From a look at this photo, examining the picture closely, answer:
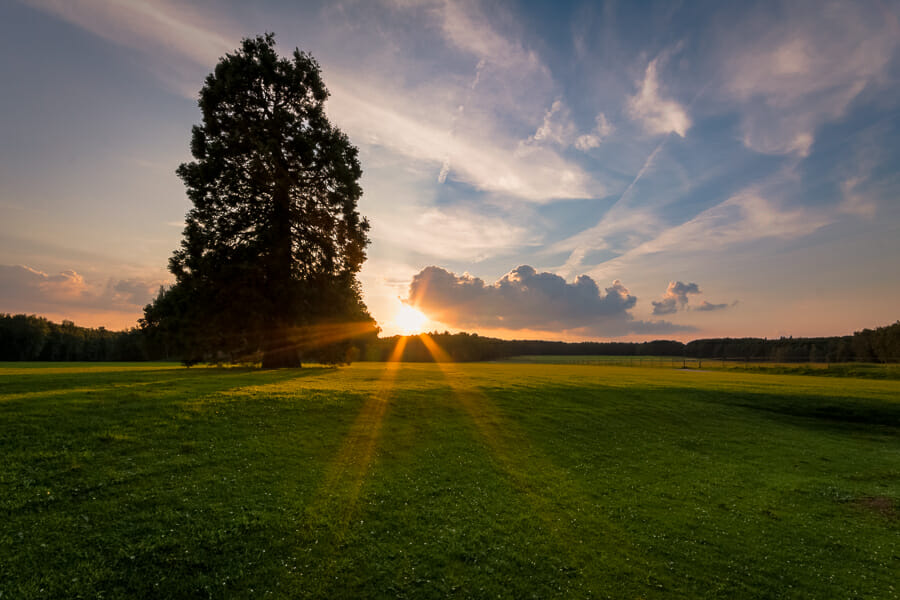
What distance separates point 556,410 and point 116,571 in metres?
21.1

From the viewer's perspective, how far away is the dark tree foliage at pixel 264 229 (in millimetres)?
29141

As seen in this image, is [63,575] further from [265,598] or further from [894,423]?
[894,423]

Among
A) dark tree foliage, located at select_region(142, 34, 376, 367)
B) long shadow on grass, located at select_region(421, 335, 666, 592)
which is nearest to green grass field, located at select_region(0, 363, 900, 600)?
long shadow on grass, located at select_region(421, 335, 666, 592)

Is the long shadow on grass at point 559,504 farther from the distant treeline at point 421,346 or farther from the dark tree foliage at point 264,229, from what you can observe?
the distant treeline at point 421,346

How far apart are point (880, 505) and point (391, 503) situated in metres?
19.6

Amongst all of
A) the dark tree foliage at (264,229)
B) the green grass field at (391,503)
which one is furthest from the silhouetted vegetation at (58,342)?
the green grass field at (391,503)

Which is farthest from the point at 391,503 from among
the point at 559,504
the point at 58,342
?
the point at 58,342

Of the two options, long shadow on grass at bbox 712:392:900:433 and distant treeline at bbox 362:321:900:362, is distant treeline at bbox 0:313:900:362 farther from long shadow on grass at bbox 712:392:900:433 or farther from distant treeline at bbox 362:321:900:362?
long shadow on grass at bbox 712:392:900:433

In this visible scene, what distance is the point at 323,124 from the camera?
110 ft

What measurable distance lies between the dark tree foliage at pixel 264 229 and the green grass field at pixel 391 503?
9491 millimetres

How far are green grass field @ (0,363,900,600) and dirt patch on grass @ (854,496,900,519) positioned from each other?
0.12 metres

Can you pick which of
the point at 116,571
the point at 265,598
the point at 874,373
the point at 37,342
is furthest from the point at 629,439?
the point at 37,342

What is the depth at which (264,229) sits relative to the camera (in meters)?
30.5

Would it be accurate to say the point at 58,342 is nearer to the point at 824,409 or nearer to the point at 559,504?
the point at 559,504
